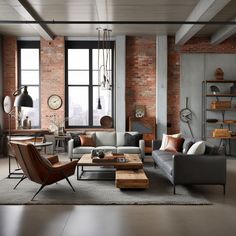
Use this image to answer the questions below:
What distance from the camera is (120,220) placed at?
4.12m

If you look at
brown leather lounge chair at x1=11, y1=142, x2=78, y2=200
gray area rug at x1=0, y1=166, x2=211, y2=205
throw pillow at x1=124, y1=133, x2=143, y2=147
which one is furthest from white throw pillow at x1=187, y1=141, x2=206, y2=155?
throw pillow at x1=124, y1=133, x2=143, y2=147

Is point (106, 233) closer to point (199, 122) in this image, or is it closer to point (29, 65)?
point (199, 122)

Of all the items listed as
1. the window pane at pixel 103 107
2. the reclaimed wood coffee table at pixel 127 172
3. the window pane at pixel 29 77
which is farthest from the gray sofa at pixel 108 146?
the window pane at pixel 29 77

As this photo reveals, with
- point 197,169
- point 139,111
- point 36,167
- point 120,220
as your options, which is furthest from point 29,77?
point 120,220

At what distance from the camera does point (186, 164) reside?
17.8 ft

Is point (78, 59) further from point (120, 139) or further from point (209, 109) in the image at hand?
point (209, 109)

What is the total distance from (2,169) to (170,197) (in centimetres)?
431

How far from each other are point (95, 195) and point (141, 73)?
19.8ft

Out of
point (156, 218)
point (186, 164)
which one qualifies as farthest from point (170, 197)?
point (156, 218)

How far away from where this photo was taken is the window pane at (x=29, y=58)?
35.3ft

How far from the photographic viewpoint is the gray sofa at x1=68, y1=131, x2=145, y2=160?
8242 mm

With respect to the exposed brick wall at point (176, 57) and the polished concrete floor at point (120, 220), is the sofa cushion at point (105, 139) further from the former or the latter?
the polished concrete floor at point (120, 220)

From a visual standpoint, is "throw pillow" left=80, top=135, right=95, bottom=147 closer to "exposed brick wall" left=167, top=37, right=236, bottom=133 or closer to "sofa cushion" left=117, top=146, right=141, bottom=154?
"sofa cushion" left=117, top=146, right=141, bottom=154

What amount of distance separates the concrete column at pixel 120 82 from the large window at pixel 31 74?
2.58 meters
